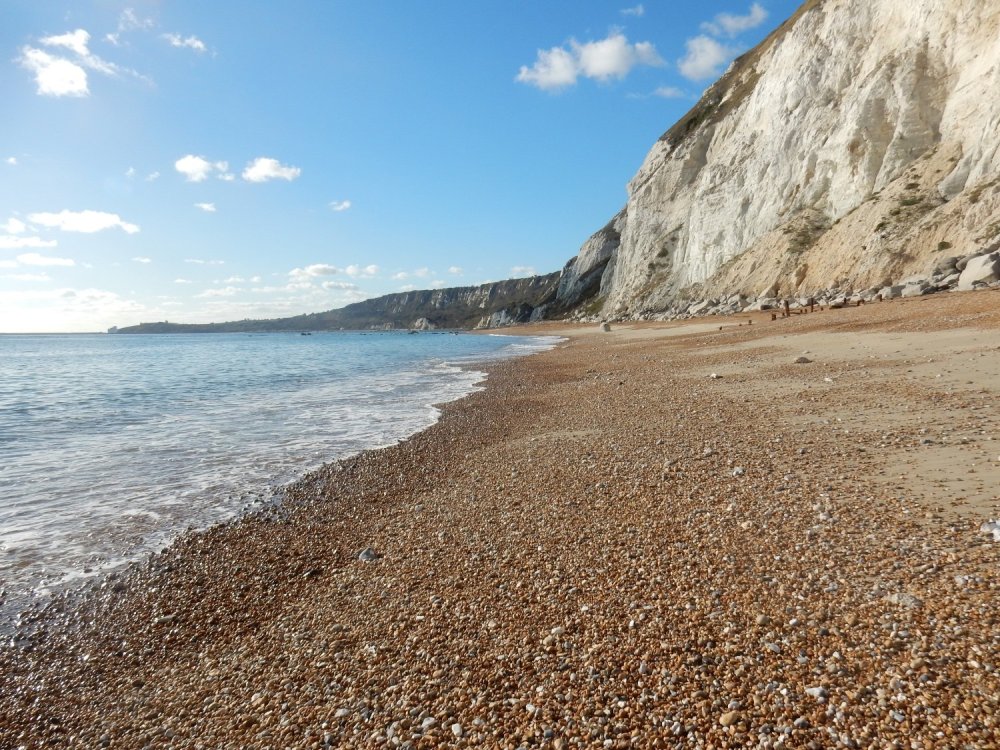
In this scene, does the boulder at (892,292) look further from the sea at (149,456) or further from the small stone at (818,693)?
the small stone at (818,693)

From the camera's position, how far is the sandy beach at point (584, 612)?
120 inches

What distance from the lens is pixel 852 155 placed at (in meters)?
41.6

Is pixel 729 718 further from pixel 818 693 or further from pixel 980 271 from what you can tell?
pixel 980 271

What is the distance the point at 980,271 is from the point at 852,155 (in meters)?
21.0

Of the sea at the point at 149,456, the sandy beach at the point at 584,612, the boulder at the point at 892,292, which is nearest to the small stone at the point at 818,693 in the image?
the sandy beach at the point at 584,612

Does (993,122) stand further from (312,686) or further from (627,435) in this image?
(312,686)

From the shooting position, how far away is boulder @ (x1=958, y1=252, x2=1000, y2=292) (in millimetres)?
24875

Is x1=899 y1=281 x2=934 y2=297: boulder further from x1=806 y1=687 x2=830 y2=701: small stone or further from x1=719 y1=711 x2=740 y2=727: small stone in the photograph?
x1=719 y1=711 x2=740 y2=727: small stone

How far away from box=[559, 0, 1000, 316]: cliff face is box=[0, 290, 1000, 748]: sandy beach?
101 ft

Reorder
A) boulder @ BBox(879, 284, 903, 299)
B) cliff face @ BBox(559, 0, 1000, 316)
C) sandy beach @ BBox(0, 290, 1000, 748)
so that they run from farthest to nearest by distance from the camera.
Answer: cliff face @ BBox(559, 0, 1000, 316)
boulder @ BBox(879, 284, 903, 299)
sandy beach @ BBox(0, 290, 1000, 748)

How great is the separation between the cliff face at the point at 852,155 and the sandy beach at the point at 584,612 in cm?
3088

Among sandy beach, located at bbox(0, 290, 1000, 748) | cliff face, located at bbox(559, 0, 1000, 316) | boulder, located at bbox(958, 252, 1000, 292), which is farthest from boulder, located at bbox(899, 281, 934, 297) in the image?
sandy beach, located at bbox(0, 290, 1000, 748)

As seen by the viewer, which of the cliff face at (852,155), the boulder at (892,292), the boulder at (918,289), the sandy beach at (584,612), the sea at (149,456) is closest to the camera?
the sandy beach at (584,612)

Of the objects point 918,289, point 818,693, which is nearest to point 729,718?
point 818,693
